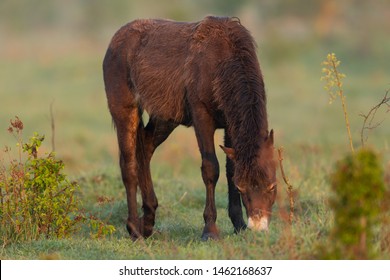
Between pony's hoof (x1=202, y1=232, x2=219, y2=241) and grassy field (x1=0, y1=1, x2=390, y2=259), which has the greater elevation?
grassy field (x1=0, y1=1, x2=390, y2=259)

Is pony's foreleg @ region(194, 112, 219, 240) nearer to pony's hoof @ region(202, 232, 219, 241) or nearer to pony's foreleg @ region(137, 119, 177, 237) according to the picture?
pony's hoof @ region(202, 232, 219, 241)

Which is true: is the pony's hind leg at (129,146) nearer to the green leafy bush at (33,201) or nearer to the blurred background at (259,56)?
the green leafy bush at (33,201)

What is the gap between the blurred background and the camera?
1657cm

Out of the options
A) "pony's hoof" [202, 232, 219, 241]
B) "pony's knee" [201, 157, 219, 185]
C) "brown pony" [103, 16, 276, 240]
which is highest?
"brown pony" [103, 16, 276, 240]

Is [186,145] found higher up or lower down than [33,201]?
higher up

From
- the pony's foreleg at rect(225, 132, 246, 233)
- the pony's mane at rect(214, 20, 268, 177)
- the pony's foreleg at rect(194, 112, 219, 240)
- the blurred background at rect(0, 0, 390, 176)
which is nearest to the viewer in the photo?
the pony's mane at rect(214, 20, 268, 177)

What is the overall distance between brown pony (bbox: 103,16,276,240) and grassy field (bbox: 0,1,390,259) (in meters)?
0.40

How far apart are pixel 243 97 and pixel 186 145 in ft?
28.4

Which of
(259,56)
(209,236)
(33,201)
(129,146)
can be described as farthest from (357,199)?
(259,56)

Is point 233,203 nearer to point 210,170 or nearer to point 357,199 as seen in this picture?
point 210,170

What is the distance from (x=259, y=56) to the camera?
19.2m

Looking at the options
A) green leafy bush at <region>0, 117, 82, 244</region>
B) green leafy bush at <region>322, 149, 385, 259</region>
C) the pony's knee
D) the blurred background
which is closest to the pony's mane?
the pony's knee

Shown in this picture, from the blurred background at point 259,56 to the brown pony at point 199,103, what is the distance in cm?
241

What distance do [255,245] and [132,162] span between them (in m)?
2.94
